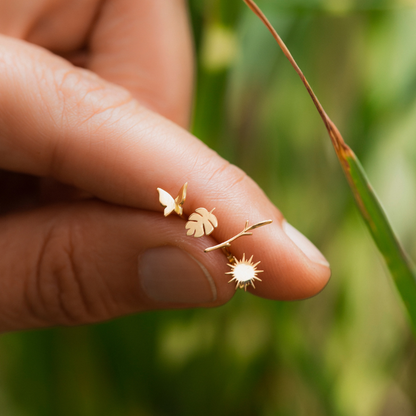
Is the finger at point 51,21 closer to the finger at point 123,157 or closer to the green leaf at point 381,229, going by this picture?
the finger at point 123,157

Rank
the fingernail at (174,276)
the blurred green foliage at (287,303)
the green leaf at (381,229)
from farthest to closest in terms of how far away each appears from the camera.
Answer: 1. the blurred green foliage at (287,303)
2. the fingernail at (174,276)
3. the green leaf at (381,229)

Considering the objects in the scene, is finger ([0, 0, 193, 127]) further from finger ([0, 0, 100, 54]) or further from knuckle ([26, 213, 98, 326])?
knuckle ([26, 213, 98, 326])

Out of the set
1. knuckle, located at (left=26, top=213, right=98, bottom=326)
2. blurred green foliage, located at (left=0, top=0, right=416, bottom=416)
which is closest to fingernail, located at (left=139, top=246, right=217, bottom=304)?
knuckle, located at (left=26, top=213, right=98, bottom=326)

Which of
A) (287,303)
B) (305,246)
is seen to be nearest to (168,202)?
(305,246)

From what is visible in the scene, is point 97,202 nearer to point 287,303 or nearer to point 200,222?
point 200,222

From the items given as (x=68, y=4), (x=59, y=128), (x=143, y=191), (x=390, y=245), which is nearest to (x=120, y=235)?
(x=143, y=191)

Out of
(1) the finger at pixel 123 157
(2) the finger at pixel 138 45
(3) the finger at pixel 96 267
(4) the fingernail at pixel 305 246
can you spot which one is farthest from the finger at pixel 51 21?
(4) the fingernail at pixel 305 246

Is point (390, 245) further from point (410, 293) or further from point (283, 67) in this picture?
point (283, 67)

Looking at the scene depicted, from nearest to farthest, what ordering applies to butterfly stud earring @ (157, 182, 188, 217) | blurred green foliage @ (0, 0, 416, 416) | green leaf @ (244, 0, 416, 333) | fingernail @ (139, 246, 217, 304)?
green leaf @ (244, 0, 416, 333) → butterfly stud earring @ (157, 182, 188, 217) → fingernail @ (139, 246, 217, 304) → blurred green foliage @ (0, 0, 416, 416)
